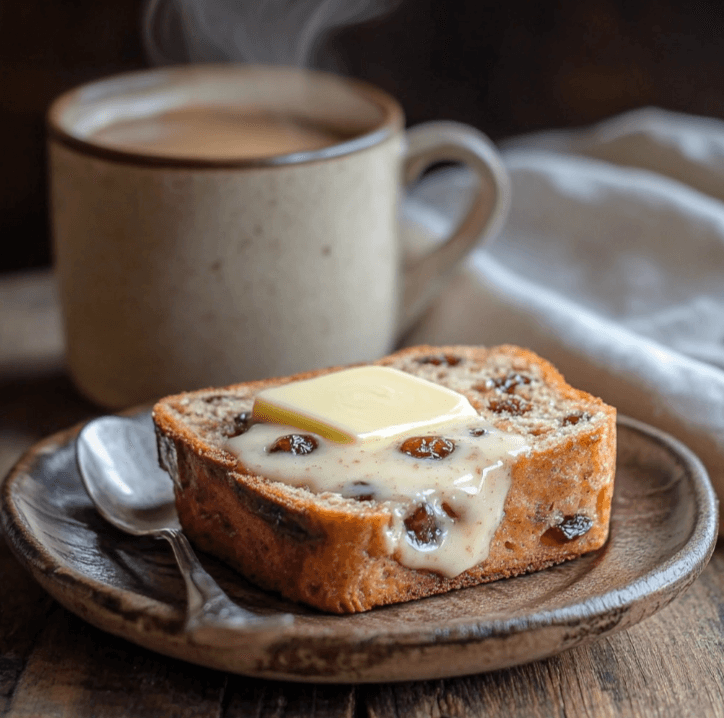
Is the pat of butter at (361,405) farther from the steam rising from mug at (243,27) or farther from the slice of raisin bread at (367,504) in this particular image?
the steam rising from mug at (243,27)

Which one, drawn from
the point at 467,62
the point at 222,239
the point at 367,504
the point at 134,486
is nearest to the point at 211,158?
the point at 222,239

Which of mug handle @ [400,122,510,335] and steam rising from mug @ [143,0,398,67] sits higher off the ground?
steam rising from mug @ [143,0,398,67]

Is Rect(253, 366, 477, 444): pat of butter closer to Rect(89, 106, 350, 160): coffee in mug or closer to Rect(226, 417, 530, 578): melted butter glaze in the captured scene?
Rect(226, 417, 530, 578): melted butter glaze

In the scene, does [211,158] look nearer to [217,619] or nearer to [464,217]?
[464,217]

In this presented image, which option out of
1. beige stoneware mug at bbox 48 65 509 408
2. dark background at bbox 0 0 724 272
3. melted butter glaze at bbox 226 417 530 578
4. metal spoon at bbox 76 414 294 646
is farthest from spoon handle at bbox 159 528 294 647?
dark background at bbox 0 0 724 272

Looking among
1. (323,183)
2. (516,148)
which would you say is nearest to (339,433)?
(323,183)

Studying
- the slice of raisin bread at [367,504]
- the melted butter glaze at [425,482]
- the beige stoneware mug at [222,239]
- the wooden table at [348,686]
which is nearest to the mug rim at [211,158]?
the beige stoneware mug at [222,239]

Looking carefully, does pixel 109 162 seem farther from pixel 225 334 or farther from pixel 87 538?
pixel 87 538
